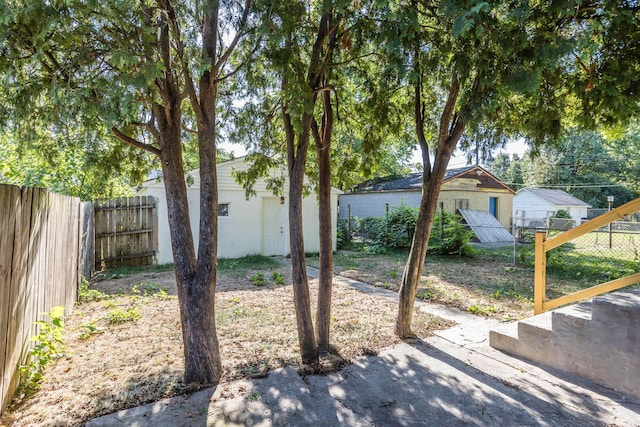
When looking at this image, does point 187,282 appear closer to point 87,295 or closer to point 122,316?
point 122,316

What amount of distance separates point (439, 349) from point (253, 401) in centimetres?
212

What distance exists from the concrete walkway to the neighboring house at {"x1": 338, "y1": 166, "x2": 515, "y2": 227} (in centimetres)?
1148

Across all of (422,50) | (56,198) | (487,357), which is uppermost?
(422,50)

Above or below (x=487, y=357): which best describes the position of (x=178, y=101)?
above

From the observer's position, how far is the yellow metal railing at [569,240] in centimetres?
315

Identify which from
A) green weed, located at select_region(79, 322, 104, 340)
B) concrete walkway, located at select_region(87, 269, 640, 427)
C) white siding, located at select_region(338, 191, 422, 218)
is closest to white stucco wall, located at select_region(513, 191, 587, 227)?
white siding, located at select_region(338, 191, 422, 218)

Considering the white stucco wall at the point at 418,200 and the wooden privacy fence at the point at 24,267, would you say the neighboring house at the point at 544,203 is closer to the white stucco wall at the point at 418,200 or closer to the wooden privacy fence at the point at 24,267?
the white stucco wall at the point at 418,200

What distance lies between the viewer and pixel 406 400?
2.69 meters

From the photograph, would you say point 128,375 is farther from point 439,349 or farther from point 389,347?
point 439,349

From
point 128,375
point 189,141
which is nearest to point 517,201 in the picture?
point 189,141

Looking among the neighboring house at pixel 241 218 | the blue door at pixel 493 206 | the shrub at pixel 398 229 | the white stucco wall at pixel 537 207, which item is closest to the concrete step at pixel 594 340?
the neighboring house at pixel 241 218

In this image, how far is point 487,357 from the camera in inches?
137

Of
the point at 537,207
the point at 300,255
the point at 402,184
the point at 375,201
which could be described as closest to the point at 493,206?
the point at 402,184

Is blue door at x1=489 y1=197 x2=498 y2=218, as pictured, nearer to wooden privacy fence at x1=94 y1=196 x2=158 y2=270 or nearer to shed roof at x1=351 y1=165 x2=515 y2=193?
shed roof at x1=351 y1=165 x2=515 y2=193
